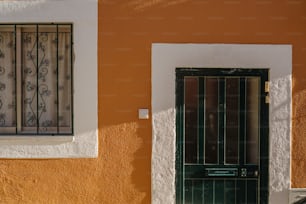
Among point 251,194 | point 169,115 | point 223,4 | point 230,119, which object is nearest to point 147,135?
point 169,115

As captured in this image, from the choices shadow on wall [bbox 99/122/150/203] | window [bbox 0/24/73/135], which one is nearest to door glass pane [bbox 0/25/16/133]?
window [bbox 0/24/73/135]

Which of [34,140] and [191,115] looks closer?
[34,140]

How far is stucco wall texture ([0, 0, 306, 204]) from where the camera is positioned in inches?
216

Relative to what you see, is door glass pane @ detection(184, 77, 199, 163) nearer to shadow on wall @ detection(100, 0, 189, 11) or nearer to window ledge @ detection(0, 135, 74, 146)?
shadow on wall @ detection(100, 0, 189, 11)

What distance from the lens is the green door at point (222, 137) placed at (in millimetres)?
5543

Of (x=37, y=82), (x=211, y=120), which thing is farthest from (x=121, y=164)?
(x=37, y=82)

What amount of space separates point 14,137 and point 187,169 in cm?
210

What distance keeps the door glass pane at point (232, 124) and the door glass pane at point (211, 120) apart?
5.3 inches

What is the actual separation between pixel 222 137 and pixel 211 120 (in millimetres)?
247

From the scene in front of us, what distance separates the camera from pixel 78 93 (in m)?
5.46

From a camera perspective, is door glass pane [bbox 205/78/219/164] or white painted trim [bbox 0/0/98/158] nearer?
white painted trim [bbox 0/0/98/158]

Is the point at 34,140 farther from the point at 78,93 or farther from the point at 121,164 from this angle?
the point at 121,164

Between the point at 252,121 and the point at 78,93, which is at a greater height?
the point at 78,93

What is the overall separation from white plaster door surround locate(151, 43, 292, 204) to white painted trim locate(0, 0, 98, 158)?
28.7 inches
